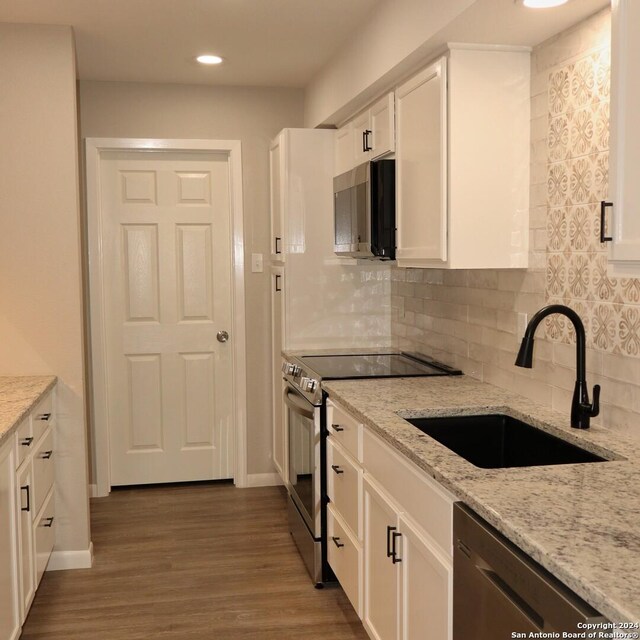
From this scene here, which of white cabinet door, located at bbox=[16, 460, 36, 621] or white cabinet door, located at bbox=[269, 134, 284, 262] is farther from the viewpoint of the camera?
white cabinet door, located at bbox=[269, 134, 284, 262]

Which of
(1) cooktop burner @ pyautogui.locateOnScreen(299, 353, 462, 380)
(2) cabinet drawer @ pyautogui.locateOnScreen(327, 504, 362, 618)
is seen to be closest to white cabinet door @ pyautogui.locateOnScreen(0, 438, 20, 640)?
(2) cabinet drawer @ pyautogui.locateOnScreen(327, 504, 362, 618)

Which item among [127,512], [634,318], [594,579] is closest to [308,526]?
[127,512]

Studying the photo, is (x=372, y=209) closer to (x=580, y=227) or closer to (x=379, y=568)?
(x=580, y=227)

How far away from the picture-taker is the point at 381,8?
10.2 ft

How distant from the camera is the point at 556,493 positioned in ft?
5.60

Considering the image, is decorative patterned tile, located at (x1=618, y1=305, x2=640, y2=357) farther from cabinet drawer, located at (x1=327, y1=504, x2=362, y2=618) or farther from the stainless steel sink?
cabinet drawer, located at (x1=327, y1=504, x2=362, y2=618)

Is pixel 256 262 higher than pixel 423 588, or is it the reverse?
pixel 256 262

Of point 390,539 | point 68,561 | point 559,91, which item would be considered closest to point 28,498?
point 68,561

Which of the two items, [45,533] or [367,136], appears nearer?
[45,533]

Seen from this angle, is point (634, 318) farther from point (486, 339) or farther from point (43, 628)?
Result: point (43, 628)

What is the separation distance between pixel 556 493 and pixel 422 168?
1540mm

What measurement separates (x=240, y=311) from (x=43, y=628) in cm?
221

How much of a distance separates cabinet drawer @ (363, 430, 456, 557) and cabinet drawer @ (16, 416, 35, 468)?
1218mm

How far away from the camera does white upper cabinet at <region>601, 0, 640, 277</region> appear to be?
1.57 meters
